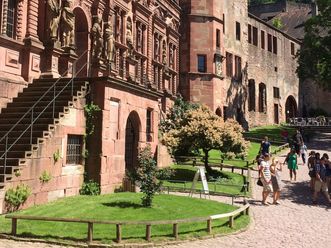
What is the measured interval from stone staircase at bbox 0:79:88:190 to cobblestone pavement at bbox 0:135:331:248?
144 inches

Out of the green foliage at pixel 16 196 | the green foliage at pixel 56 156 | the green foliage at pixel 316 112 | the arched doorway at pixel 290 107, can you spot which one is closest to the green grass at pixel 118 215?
the green foliage at pixel 16 196

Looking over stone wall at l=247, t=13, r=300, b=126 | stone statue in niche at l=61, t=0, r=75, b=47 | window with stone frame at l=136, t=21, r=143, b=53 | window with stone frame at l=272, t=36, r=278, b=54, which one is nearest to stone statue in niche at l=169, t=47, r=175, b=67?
window with stone frame at l=136, t=21, r=143, b=53

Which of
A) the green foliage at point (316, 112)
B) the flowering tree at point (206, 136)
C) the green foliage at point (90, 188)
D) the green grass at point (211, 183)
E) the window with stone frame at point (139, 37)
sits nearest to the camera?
the green foliage at point (90, 188)

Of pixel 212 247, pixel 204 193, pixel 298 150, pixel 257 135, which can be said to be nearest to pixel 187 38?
pixel 257 135

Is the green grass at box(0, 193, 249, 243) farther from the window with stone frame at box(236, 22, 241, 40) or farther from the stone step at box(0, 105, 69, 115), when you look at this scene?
the window with stone frame at box(236, 22, 241, 40)

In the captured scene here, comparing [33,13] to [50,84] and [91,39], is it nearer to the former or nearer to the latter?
[50,84]

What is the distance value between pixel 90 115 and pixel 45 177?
3.43 meters

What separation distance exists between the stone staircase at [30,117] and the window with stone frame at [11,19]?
2268 millimetres

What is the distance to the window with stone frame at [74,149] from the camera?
15.6 meters

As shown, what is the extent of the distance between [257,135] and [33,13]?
30.8 meters

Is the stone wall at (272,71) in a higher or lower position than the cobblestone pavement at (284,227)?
higher

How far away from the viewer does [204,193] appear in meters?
17.7

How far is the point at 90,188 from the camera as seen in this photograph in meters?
16.1

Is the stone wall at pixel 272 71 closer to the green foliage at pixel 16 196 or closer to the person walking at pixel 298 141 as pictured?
the person walking at pixel 298 141
